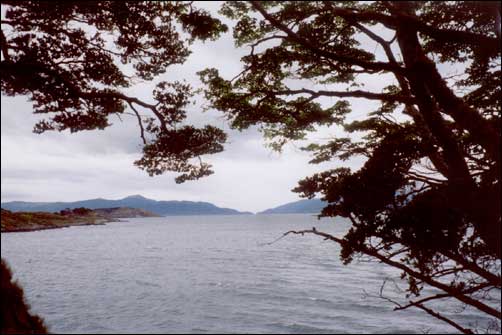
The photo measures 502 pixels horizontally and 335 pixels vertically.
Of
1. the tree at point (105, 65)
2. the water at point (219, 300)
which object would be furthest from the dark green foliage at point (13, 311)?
the water at point (219, 300)

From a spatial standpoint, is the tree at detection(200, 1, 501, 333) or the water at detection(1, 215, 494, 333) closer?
the tree at detection(200, 1, 501, 333)

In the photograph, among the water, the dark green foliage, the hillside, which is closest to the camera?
the dark green foliage

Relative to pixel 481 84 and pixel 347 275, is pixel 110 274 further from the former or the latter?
pixel 481 84

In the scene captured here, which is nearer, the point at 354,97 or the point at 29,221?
the point at 354,97

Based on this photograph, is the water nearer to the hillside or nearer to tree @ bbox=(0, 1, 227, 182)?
tree @ bbox=(0, 1, 227, 182)

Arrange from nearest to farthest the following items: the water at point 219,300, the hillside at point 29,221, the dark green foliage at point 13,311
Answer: the dark green foliage at point 13,311
the water at point 219,300
the hillside at point 29,221

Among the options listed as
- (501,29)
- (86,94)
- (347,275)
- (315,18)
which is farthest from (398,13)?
(347,275)

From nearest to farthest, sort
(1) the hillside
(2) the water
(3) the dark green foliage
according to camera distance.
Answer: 1. (3) the dark green foliage
2. (2) the water
3. (1) the hillside

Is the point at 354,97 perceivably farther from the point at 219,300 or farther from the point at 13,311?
the point at 219,300

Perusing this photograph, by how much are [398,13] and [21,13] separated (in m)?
8.31

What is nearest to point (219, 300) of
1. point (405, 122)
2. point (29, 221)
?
point (405, 122)

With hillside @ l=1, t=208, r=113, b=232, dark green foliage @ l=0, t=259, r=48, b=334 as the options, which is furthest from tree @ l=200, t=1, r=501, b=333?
hillside @ l=1, t=208, r=113, b=232

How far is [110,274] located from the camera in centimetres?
3812

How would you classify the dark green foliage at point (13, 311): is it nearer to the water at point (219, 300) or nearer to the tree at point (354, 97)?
the tree at point (354, 97)
